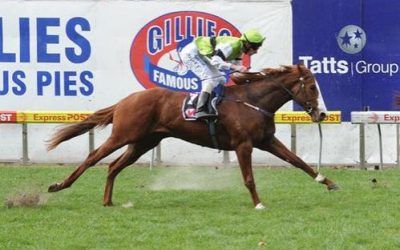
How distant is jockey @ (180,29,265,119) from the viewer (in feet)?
32.7

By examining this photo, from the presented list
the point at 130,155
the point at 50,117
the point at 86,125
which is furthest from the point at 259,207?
the point at 50,117

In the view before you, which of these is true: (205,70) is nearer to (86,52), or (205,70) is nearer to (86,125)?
(86,125)

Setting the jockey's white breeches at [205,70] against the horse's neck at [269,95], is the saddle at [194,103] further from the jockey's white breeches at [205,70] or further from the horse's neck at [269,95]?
the horse's neck at [269,95]

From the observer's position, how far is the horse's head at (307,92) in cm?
1030

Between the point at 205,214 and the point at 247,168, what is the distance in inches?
33.7

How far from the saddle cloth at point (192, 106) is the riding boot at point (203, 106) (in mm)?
46

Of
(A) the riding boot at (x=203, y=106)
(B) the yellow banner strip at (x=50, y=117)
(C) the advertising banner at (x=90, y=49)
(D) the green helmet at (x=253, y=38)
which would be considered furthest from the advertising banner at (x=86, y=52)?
(D) the green helmet at (x=253, y=38)

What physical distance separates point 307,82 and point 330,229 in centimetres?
241

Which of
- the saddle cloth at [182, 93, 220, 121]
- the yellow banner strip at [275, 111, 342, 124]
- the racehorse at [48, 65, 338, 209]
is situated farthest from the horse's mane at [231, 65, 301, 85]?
the yellow banner strip at [275, 111, 342, 124]

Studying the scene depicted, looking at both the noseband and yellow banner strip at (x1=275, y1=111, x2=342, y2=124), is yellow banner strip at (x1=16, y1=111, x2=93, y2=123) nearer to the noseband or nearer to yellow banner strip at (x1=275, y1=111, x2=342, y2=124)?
yellow banner strip at (x1=275, y1=111, x2=342, y2=124)

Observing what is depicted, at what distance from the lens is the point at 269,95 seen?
1034 centimetres

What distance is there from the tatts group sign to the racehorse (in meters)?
4.80

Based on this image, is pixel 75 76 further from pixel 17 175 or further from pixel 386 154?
pixel 386 154

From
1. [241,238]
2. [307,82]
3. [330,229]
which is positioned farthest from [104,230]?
[307,82]
